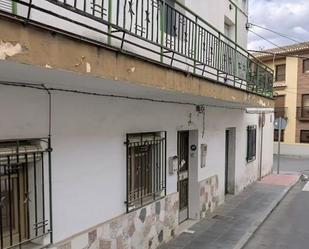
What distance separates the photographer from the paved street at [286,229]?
26.3ft

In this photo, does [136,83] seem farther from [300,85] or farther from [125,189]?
[300,85]

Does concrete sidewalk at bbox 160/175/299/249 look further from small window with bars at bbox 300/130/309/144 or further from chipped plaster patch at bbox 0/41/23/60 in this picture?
small window with bars at bbox 300/130/309/144

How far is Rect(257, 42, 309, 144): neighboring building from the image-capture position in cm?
3175

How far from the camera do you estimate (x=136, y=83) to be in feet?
15.0

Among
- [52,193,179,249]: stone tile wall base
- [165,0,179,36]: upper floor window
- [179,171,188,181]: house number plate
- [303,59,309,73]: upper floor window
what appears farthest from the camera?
[303,59,309,73]: upper floor window

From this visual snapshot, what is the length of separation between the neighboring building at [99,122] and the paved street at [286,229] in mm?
1588

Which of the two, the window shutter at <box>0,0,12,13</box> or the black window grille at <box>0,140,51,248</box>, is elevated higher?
the window shutter at <box>0,0,12,13</box>

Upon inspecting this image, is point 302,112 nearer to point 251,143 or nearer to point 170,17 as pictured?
point 251,143

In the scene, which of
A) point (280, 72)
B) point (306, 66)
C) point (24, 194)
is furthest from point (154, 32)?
point (280, 72)

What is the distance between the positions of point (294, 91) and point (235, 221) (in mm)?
25121

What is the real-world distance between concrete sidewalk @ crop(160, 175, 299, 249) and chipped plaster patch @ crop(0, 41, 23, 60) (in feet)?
17.6

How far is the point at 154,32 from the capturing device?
693cm

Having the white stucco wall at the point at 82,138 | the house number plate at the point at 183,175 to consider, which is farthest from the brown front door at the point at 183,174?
the white stucco wall at the point at 82,138

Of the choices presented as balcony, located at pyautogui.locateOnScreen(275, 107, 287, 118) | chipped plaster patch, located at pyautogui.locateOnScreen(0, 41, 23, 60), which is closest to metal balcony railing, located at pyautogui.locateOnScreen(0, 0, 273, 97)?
chipped plaster patch, located at pyautogui.locateOnScreen(0, 41, 23, 60)
